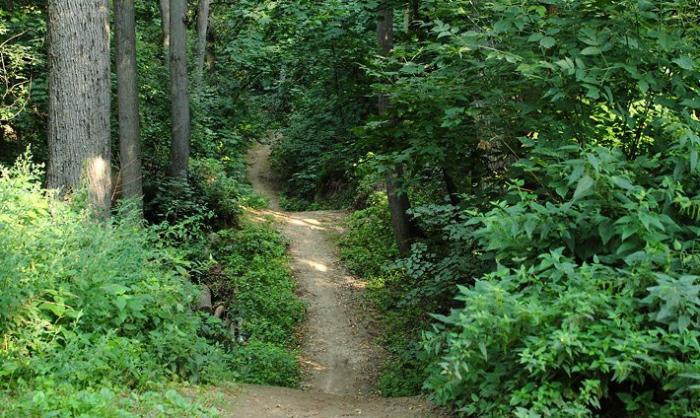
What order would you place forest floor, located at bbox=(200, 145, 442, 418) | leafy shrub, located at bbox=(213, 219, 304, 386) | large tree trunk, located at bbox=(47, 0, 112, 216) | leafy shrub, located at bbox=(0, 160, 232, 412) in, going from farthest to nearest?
leafy shrub, located at bbox=(213, 219, 304, 386) < large tree trunk, located at bbox=(47, 0, 112, 216) < forest floor, located at bbox=(200, 145, 442, 418) < leafy shrub, located at bbox=(0, 160, 232, 412)

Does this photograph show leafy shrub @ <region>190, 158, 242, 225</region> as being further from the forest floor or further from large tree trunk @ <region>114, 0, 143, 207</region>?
large tree trunk @ <region>114, 0, 143, 207</region>

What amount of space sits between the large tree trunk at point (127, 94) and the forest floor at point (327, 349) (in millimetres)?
4285

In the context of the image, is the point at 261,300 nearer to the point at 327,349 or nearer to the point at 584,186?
the point at 327,349

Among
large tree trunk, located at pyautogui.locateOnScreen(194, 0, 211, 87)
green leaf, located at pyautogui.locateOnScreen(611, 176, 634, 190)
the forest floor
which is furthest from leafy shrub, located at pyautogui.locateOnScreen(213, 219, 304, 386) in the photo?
large tree trunk, located at pyautogui.locateOnScreen(194, 0, 211, 87)

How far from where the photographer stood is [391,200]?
15.1 meters

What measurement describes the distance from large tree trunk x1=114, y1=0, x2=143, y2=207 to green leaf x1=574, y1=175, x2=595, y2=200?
10.8 m

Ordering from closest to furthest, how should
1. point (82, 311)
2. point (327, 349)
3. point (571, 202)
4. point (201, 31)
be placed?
point (571, 202) → point (82, 311) → point (327, 349) → point (201, 31)

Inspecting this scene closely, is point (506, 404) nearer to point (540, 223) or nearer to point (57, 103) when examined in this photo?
point (540, 223)

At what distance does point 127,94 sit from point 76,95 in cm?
437

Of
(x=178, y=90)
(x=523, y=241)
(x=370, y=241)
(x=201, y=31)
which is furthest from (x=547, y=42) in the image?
(x=201, y=31)

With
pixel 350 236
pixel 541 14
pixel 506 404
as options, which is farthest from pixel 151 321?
pixel 350 236

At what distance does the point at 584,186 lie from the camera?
4785 millimetres

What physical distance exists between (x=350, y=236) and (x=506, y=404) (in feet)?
43.4

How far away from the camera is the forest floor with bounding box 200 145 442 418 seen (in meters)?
7.47
